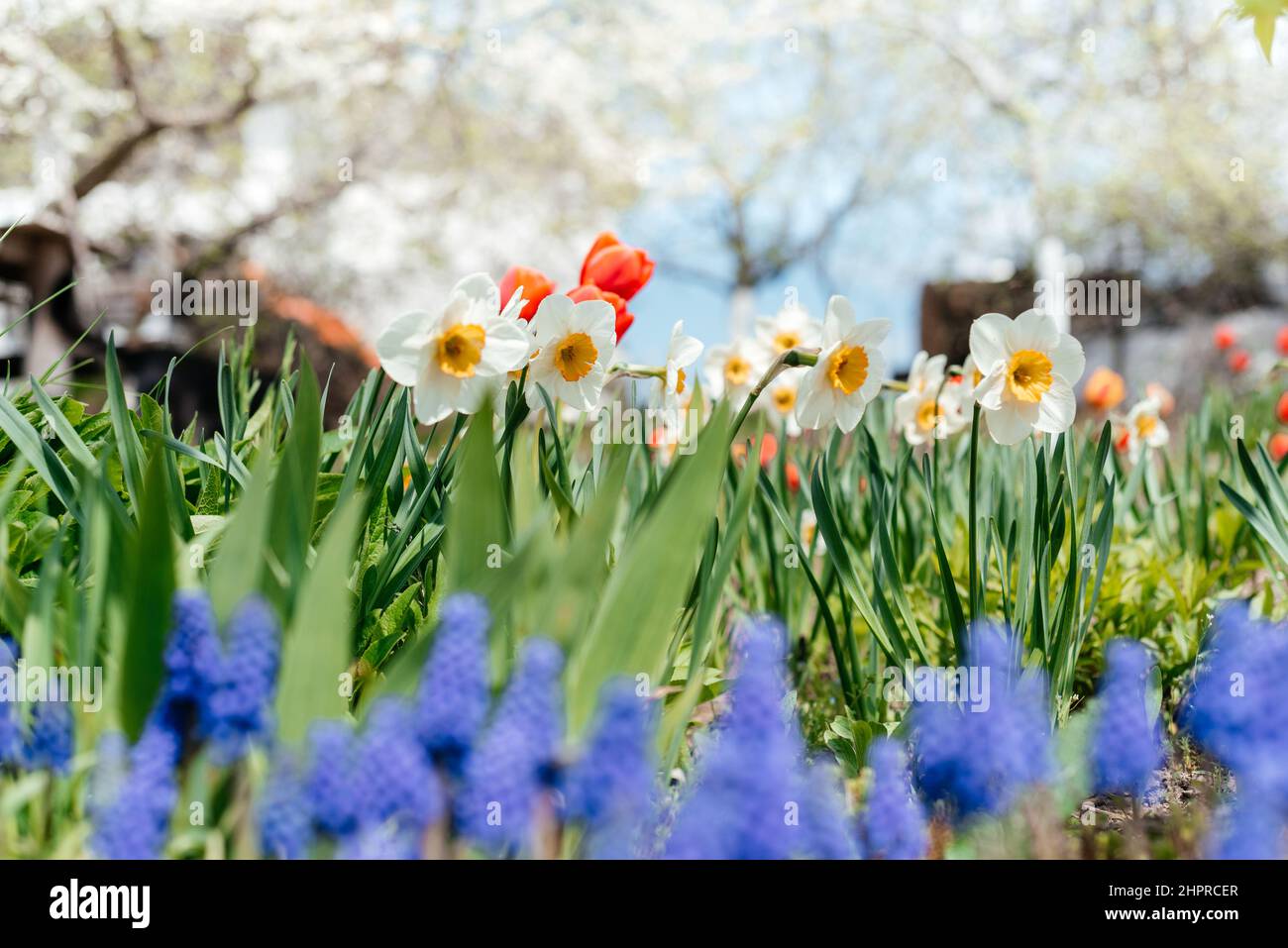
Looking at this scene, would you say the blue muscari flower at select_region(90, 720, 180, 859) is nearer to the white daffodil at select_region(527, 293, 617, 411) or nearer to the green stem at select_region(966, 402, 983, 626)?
the white daffodil at select_region(527, 293, 617, 411)

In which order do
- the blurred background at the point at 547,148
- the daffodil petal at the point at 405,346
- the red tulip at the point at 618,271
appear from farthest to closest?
the blurred background at the point at 547,148 < the red tulip at the point at 618,271 < the daffodil petal at the point at 405,346

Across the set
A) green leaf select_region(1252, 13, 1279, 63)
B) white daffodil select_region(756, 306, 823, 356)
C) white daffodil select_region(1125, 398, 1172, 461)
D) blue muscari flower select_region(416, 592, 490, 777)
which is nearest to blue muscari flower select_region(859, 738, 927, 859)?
blue muscari flower select_region(416, 592, 490, 777)

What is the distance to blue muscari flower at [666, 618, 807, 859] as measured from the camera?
0.70 meters

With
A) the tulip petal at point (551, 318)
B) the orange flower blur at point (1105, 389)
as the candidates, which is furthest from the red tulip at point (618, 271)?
the orange flower blur at point (1105, 389)

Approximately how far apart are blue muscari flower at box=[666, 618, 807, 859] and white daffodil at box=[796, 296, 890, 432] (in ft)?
1.77

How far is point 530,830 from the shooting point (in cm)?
75

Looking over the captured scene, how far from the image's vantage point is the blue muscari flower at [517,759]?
71cm

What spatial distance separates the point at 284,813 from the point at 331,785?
4 centimetres

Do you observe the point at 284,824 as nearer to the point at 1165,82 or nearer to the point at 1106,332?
the point at 1106,332

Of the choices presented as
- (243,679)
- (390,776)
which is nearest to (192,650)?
(243,679)

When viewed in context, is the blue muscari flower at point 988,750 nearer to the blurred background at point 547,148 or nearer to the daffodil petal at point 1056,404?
the daffodil petal at point 1056,404

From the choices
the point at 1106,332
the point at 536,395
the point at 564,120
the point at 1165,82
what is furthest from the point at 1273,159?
the point at 536,395

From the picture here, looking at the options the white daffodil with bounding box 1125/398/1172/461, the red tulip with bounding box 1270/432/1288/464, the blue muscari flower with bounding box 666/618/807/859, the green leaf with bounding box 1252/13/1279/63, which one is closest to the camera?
the blue muscari flower with bounding box 666/618/807/859

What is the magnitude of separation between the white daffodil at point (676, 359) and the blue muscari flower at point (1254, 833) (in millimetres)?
794
